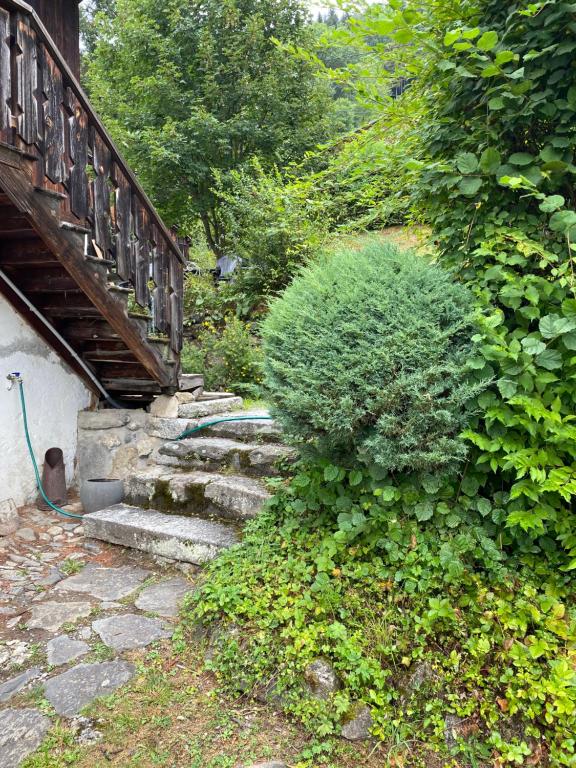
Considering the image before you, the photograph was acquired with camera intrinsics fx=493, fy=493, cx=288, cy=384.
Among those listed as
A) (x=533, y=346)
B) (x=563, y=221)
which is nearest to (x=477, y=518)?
(x=533, y=346)

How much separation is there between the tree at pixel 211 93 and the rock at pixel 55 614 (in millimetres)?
7034

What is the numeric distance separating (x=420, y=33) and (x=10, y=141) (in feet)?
6.83

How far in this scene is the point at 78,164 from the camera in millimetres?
3025

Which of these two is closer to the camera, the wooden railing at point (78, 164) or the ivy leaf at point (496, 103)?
the ivy leaf at point (496, 103)

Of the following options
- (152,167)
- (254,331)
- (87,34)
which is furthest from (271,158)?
(87,34)

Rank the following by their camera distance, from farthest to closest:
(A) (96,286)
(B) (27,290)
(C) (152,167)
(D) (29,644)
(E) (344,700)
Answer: (C) (152,167)
(B) (27,290)
(A) (96,286)
(D) (29,644)
(E) (344,700)

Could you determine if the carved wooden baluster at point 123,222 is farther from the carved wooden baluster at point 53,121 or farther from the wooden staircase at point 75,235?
the carved wooden baluster at point 53,121

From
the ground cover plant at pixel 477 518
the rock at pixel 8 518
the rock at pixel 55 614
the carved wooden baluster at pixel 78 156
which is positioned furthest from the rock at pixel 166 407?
the ground cover plant at pixel 477 518

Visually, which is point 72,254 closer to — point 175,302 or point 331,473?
point 175,302

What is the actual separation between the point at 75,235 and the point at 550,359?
8.76 feet

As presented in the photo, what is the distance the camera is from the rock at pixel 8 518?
3.51 metres

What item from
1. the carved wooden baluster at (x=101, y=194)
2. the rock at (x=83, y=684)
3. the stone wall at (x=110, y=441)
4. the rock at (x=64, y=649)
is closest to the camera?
the rock at (x=83, y=684)

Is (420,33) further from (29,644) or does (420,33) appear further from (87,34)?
(87,34)

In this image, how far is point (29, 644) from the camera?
225 cm
